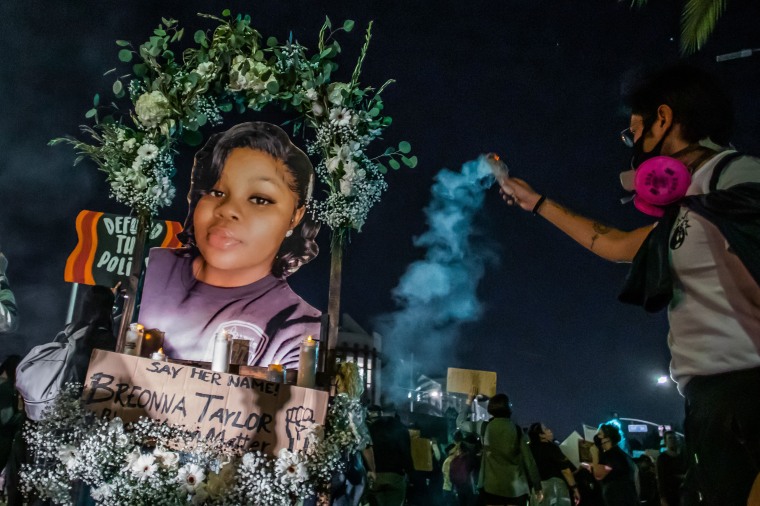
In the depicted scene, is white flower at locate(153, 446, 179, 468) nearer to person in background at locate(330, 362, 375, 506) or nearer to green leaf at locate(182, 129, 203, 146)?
person in background at locate(330, 362, 375, 506)

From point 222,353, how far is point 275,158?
200 cm

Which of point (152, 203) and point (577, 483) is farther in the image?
point (577, 483)

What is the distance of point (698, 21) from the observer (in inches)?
250

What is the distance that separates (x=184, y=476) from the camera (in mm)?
3873

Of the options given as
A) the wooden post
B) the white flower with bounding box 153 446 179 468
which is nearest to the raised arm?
the white flower with bounding box 153 446 179 468

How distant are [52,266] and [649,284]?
11.3 meters

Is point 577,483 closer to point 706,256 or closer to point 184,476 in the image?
point 184,476

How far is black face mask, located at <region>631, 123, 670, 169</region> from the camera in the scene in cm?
241

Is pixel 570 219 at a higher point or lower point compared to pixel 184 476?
higher

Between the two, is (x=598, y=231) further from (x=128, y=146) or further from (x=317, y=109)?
(x=128, y=146)

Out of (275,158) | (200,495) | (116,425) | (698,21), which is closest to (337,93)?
(275,158)

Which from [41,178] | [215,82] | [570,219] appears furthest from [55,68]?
[570,219]

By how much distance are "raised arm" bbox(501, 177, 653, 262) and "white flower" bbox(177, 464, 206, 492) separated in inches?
112

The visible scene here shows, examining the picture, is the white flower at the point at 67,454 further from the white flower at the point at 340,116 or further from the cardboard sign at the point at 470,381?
the cardboard sign at the point at 470,381
